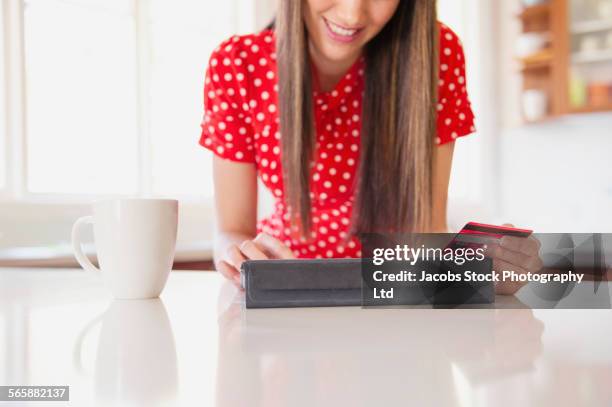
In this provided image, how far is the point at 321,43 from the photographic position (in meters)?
1.07

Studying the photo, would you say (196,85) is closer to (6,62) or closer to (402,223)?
(6,62)

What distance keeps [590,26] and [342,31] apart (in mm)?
2963

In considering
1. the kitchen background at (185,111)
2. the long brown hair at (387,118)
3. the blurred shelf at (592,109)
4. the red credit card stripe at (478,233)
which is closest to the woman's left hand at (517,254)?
the red credit card stripe at (478,233)

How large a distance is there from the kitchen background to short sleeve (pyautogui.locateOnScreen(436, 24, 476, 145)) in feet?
5.04

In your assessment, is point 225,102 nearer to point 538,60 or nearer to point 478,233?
point 478,233

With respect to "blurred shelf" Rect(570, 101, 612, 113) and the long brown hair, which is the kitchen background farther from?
the long brown hair

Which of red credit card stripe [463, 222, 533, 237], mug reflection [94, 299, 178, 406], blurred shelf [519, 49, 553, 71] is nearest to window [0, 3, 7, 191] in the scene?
mug reflection [94, 299, 178, 406]

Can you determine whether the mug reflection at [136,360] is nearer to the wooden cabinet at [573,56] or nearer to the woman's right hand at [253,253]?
the woman's right hand at [253,253]

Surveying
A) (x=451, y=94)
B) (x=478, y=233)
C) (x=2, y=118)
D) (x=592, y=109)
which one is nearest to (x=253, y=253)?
(x=478, y=233)

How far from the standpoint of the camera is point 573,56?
3.50 metres

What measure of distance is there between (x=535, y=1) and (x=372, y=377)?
3.78 m

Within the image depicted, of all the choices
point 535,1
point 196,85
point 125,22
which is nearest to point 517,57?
point 535,1

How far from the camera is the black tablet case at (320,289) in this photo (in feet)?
1.51

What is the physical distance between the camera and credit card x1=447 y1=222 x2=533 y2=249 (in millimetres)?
425
